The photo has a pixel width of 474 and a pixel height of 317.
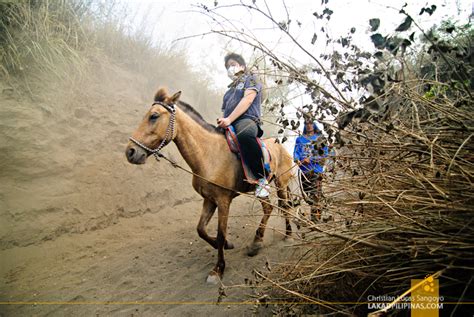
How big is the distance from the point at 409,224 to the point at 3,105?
18.0 ft

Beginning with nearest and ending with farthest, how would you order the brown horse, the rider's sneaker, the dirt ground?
the rider's sneaker < the dirt ground < the brown horse

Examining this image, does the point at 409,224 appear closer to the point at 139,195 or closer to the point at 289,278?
the point at 289,278

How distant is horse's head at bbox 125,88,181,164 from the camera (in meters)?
2.62

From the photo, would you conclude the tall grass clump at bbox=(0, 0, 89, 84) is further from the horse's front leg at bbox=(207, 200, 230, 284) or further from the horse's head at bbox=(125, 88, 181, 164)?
the horse's front leg at bbox=(207, 200, 230, 284)

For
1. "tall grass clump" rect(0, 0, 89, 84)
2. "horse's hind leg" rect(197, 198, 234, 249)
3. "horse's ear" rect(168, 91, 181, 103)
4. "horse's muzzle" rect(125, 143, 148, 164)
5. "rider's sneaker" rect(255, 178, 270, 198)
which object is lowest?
"horse's hind leg" rect(197, 198, 234, 249)

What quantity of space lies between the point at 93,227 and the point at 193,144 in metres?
2.52

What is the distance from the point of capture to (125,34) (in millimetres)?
7441

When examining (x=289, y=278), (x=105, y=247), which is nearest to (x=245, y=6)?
(x=289, y=278)

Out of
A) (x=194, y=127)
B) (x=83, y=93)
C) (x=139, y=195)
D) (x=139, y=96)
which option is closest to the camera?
(x=194, y=127)

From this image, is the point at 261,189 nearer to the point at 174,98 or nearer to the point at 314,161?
the point at 314,161

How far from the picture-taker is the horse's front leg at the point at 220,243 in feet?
9.11

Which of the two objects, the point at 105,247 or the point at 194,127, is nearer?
the point at 194,127

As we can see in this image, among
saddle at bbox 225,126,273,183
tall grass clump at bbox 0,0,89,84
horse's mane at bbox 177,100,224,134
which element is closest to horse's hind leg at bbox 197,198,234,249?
saddle at bbox 225,126,273,183

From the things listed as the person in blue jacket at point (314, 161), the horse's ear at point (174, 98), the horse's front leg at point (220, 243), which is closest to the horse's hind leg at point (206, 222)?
the horse's front leg at point (220, 243)
